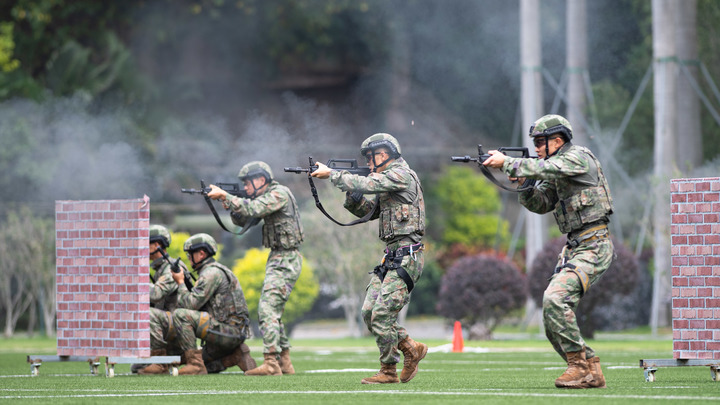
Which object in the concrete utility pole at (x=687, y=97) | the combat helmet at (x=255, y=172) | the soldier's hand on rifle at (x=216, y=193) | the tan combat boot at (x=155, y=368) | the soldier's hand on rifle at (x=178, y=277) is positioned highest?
the concrete utility pole at (x=687, y=97)

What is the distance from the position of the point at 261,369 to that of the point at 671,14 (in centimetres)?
1562

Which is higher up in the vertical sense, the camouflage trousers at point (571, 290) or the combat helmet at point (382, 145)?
the combat helmet at point (382, 145)

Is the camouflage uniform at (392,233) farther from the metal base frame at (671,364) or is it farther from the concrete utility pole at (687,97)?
the concrete utility pole at (687,97)

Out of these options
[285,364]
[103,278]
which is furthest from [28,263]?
[285,364]

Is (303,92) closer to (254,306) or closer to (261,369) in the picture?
(254,306)

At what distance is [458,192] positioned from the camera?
36656 mm

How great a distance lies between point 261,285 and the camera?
2284cm

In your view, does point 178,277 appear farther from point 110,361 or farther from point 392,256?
point 392,256

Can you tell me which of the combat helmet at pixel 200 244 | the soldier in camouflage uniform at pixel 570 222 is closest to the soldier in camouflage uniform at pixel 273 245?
the combat helmet at pixel 200 244

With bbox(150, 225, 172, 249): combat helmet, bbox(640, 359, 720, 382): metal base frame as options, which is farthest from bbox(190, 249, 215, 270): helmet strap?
bbox(640, 359, 720, 382): metal base frame

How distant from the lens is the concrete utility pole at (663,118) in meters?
23.3

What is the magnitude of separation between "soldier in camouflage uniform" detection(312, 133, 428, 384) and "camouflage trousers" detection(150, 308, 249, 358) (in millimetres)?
2684

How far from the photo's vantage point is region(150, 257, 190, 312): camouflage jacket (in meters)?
12.3

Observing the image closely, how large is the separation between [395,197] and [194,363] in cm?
329
